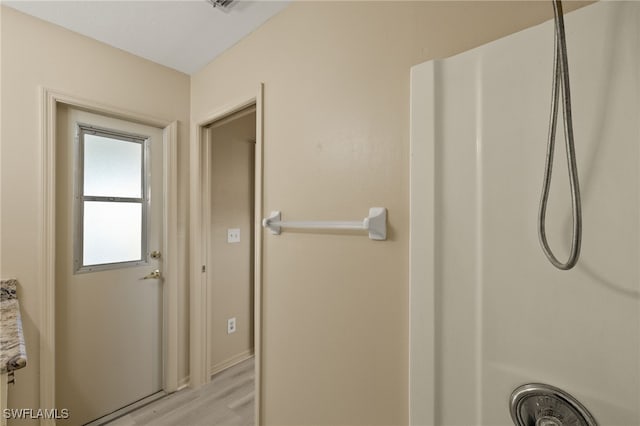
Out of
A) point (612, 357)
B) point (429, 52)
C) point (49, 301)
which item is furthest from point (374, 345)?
point (49, 301)

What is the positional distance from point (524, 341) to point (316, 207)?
833 millimetres

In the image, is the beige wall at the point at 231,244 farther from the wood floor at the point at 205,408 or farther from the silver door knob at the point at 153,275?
the silver door knob at the point at 153,275

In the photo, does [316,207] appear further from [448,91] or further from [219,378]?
[219,378]

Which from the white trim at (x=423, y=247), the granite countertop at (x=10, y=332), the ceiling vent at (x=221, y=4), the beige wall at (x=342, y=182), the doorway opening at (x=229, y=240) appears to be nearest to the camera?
the white trim at (x=423, y=247)

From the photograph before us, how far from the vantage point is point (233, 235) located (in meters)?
2.34

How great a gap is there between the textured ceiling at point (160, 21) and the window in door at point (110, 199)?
1.77ft

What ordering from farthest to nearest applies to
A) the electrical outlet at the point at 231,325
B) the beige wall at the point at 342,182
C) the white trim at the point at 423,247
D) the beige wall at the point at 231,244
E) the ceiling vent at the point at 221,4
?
the electrical outlet at the point at 231,325 → the beige wall at the point at 231,244 → the ceiling vent at the point at 221,4 → the beige wall at the point at 342,182 → the white trim at the point at 423,247

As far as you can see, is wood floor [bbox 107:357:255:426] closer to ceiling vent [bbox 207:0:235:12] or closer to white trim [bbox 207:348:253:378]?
white trim [bbox 207:348:253:378]

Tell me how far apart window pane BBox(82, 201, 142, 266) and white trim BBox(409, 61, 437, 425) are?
186 cm

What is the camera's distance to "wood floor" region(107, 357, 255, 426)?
1.67 m

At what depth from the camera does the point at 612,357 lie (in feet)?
1.55

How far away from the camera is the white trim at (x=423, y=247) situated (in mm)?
657

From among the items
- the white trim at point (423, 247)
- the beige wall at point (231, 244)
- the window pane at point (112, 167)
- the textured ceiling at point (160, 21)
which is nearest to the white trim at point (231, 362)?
the beige wall at point (231, 244)

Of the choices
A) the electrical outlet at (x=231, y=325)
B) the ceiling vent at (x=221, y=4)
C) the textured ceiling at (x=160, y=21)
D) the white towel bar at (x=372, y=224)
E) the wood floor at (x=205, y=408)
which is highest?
the textured ceiling at (x=160, y=21)
